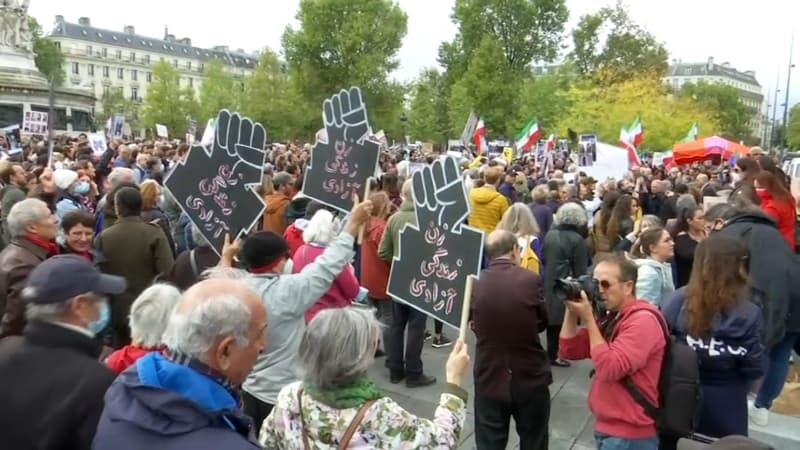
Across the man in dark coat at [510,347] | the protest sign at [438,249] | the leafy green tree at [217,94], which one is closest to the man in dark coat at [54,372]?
the protest sign at [438,249]

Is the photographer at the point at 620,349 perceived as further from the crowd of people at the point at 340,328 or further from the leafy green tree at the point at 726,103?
the leafy green tree at the point at 726,103

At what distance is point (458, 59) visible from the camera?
4794 centimetres

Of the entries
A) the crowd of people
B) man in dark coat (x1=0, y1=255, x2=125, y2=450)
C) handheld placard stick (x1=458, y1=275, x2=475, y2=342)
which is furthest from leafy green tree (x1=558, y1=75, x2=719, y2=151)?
man in dark coat (x1=0, y1=255, x2=125, y2=450)

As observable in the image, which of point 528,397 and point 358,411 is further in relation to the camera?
point 528,397

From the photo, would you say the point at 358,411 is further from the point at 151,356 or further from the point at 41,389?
the point at 41,389

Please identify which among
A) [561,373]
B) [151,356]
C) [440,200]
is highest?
[440,200]

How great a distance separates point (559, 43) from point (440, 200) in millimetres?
47359

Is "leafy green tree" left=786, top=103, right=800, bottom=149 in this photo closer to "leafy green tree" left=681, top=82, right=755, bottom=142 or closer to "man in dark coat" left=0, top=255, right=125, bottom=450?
"leafy green tree" left=681, top=82, right=755, bottom=142

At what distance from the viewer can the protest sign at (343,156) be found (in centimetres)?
481

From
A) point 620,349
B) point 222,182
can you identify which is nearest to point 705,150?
point 222,182

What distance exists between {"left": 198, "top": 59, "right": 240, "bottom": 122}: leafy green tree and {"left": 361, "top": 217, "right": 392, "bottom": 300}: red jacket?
60.8 m

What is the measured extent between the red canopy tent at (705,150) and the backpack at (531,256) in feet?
57.1

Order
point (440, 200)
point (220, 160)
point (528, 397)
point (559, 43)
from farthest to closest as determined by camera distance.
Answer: point (559, 43) < point (220, 160) < point (528, 397) < point (440, 200)

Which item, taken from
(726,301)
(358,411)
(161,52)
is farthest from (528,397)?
(161,52)
